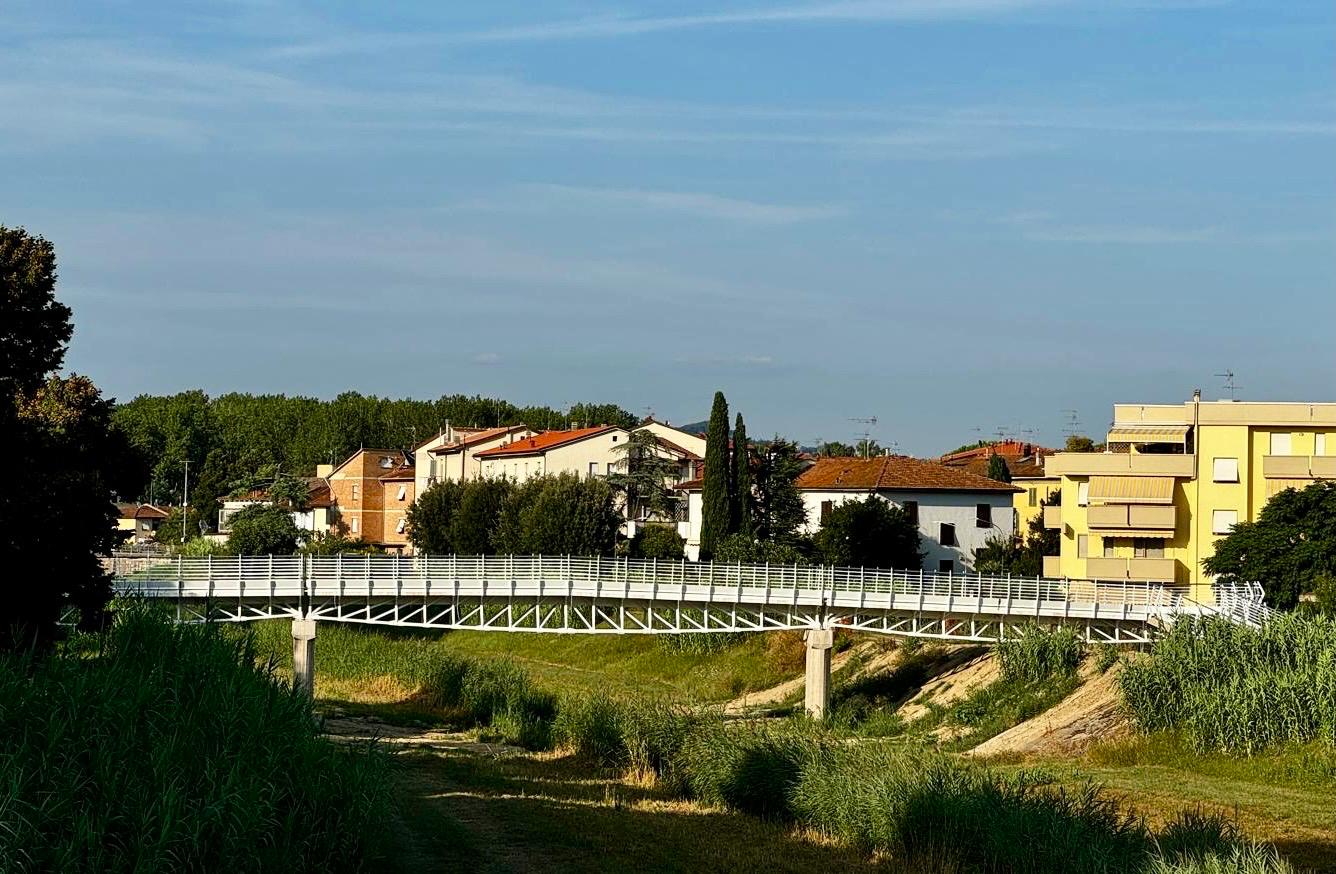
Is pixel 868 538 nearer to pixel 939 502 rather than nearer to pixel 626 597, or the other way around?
pixel 939 502

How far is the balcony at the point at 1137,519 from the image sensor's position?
218ft

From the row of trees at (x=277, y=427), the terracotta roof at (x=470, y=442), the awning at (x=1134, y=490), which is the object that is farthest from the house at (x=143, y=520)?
the awning at (x=1134, y=490)

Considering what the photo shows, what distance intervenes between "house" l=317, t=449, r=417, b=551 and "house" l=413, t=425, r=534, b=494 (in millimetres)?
3322

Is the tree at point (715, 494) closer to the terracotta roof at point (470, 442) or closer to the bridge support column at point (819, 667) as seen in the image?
the bridge support column at point (819, 667)

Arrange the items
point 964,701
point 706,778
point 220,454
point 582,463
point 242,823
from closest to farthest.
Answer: point 242,823 < point 706,778 < point 964,701 < point 582,463 < point 220,454

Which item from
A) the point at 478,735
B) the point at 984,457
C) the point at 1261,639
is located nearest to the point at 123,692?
the point at 478,735

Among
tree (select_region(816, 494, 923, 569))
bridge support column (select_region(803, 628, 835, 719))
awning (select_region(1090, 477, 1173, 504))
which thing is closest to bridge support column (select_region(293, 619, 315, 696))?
bridge support column (select_region(803, 628, 835, 719))

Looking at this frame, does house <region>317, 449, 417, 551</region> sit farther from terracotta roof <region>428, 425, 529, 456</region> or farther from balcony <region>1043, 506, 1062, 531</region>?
balcony <region>1043, 506, 1062, 531</region>

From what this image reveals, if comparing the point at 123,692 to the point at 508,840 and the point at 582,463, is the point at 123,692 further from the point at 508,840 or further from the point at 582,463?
the point at 582,463

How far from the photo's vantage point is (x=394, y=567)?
2291 inches

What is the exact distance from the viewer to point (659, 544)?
88.8 metres

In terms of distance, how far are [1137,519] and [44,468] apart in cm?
4529

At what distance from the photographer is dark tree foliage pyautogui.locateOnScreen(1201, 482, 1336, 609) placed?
55844 millimetres

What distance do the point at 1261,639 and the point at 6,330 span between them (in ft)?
93.4
